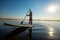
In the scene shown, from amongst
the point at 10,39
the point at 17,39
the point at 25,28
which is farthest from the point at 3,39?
the point at 25,28

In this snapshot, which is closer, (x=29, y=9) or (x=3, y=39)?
(x=3, y=39)

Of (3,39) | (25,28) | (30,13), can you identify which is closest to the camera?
(3,39)

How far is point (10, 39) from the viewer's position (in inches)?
320

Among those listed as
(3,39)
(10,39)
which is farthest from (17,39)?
(3,39)

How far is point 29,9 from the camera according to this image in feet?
58.4

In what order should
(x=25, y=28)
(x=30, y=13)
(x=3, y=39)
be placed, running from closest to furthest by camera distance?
(x=3, y=39) < (x=25, y=28) < (x=30, y=13)

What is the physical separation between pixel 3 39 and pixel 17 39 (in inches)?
44.5

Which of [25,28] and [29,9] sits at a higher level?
[29,9]

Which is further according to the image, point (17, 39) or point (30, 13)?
point (30, 13)

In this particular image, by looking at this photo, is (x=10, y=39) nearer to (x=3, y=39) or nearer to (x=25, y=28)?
(x=3, y=39)

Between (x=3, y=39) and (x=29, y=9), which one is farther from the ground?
(x=29, y=9)

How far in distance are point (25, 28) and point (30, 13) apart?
3.86 m

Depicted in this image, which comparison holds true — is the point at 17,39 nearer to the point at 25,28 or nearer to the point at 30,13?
the point at 25,28

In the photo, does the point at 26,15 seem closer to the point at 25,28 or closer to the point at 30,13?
the point at 30,13
